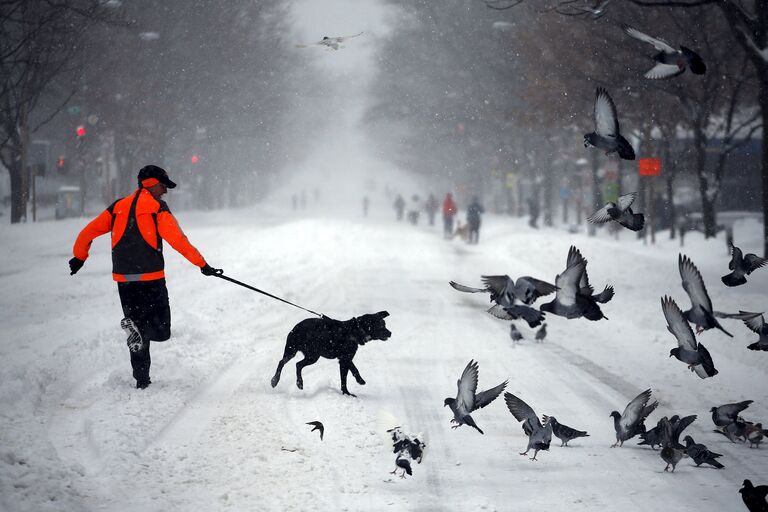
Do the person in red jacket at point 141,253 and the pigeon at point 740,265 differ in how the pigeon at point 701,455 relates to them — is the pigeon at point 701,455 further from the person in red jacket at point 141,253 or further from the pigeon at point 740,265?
the person in red jacket at point 141,253

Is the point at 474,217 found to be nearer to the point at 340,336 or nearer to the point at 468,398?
the point at 340,336

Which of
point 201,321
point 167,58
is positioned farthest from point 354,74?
point 201,321

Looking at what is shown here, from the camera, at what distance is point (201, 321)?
10.0m

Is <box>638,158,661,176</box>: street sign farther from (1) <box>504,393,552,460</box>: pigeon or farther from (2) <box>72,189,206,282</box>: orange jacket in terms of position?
(2) <box>72,189,206,282</box>: orange jacket

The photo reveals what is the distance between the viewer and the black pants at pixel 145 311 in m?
6.47

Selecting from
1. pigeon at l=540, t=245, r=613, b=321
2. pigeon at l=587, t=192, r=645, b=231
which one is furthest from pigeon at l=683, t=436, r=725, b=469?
pigeon at l=587, t=192, r=645, b=231

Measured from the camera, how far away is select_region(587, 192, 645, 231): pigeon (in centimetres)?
521

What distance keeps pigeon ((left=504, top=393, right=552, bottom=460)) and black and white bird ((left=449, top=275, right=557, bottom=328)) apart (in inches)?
29.6

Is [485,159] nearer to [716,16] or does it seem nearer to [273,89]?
[273,89]

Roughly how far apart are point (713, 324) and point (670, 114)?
1838cm

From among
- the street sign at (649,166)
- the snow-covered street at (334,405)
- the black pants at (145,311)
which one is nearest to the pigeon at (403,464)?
the snow-covered street at (334,405)

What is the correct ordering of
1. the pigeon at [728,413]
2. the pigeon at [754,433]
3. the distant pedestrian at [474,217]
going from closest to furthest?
the pigeon at [754,433], the pigeon at [728,413], the distant pedestrian at [474,217]

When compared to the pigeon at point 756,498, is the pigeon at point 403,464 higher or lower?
lower

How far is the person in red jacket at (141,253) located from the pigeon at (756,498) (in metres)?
4.44
